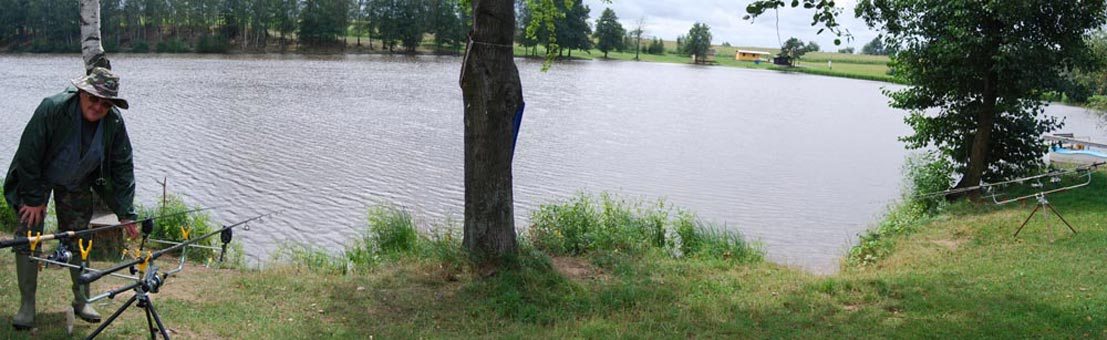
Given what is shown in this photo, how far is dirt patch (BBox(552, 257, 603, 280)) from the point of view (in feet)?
27.9

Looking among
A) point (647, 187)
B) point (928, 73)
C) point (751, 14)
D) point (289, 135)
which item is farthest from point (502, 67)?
point (289, 135)

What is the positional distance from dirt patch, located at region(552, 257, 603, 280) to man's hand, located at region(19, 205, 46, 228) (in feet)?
15.3

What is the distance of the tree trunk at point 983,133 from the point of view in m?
14.8

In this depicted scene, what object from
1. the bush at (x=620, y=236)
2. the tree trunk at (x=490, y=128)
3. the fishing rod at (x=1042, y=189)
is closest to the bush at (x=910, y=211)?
the fishing rod at (x=1042, y=189)

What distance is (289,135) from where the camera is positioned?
2411cm

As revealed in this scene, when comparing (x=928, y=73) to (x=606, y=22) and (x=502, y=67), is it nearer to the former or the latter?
(x=502, y=67)

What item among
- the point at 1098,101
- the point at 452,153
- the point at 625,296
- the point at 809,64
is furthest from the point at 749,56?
the point at 625,296

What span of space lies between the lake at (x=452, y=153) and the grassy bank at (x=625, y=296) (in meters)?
3.32

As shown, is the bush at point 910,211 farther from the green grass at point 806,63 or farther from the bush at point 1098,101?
the green grass at point 806,63

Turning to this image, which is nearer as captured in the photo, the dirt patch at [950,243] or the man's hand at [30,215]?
the man's hand at [30,215]

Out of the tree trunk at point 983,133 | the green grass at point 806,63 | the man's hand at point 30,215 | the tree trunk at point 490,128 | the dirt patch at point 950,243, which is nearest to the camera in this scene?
the man's hand at point 30,215

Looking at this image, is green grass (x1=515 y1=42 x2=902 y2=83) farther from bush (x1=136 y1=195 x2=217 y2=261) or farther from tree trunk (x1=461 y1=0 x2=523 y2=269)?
tree trunk (x1=461 y1=0 x2=523 y2=269)

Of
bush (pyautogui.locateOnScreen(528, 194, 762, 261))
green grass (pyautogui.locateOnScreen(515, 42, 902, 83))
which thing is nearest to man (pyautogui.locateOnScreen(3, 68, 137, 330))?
bush (pyautogui.locateOnScreen(528, 194, 762, 261))

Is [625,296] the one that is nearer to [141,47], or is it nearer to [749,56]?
[141,47]
